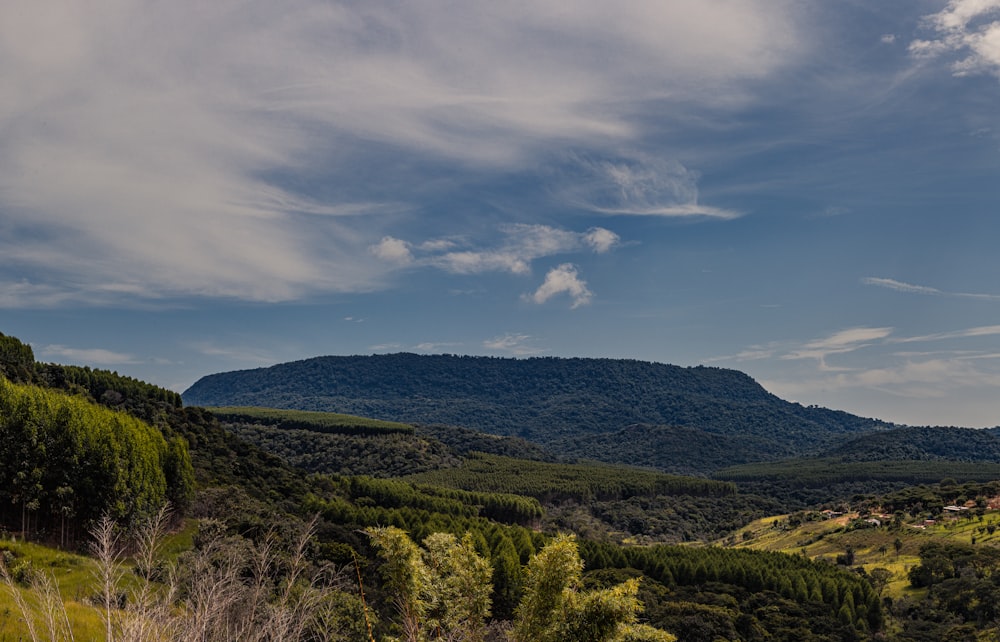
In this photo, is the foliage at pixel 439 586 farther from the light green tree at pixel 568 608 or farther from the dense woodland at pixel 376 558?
the light green tree at pixel 568 608

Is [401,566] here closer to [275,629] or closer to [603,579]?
[275,629]

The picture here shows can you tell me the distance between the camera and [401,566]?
50.3 ft

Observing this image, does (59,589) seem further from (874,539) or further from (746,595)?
(874,539)

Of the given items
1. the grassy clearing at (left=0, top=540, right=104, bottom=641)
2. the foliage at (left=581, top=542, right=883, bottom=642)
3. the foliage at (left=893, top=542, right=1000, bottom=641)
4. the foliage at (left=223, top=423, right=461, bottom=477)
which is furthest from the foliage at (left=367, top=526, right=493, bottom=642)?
Answer: the foliage at (left=223, top=423, right=461, bottom=477)

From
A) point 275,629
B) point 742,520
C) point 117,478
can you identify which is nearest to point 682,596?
point 117,478

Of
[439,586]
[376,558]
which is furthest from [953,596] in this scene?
[439,586]

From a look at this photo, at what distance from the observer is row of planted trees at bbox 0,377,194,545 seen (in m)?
48.2

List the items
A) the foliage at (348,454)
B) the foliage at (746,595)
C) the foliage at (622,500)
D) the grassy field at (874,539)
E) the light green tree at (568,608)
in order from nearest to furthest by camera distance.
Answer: the light green tree at (568,608) → the foliage at (746,595) → the grassy field at (874,539) → the foliage at (622,500) → the foliage at (348,454)

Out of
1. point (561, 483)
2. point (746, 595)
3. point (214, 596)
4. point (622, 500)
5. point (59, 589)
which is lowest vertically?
point (622, 500)

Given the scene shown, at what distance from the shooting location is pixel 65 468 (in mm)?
51344

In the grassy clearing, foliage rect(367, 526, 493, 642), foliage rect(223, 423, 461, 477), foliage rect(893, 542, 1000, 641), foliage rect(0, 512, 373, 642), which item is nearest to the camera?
foliage rect(367, 526, 493, 642)

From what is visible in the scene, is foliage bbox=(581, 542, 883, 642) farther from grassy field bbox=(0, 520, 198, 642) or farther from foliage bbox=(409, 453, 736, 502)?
foliage bbox=(409, 453, 736, 502)

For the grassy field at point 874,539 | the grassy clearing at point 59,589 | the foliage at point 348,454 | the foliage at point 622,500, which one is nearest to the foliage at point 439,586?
the grassy clearing at point 59,589

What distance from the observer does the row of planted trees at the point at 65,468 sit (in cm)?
4822
